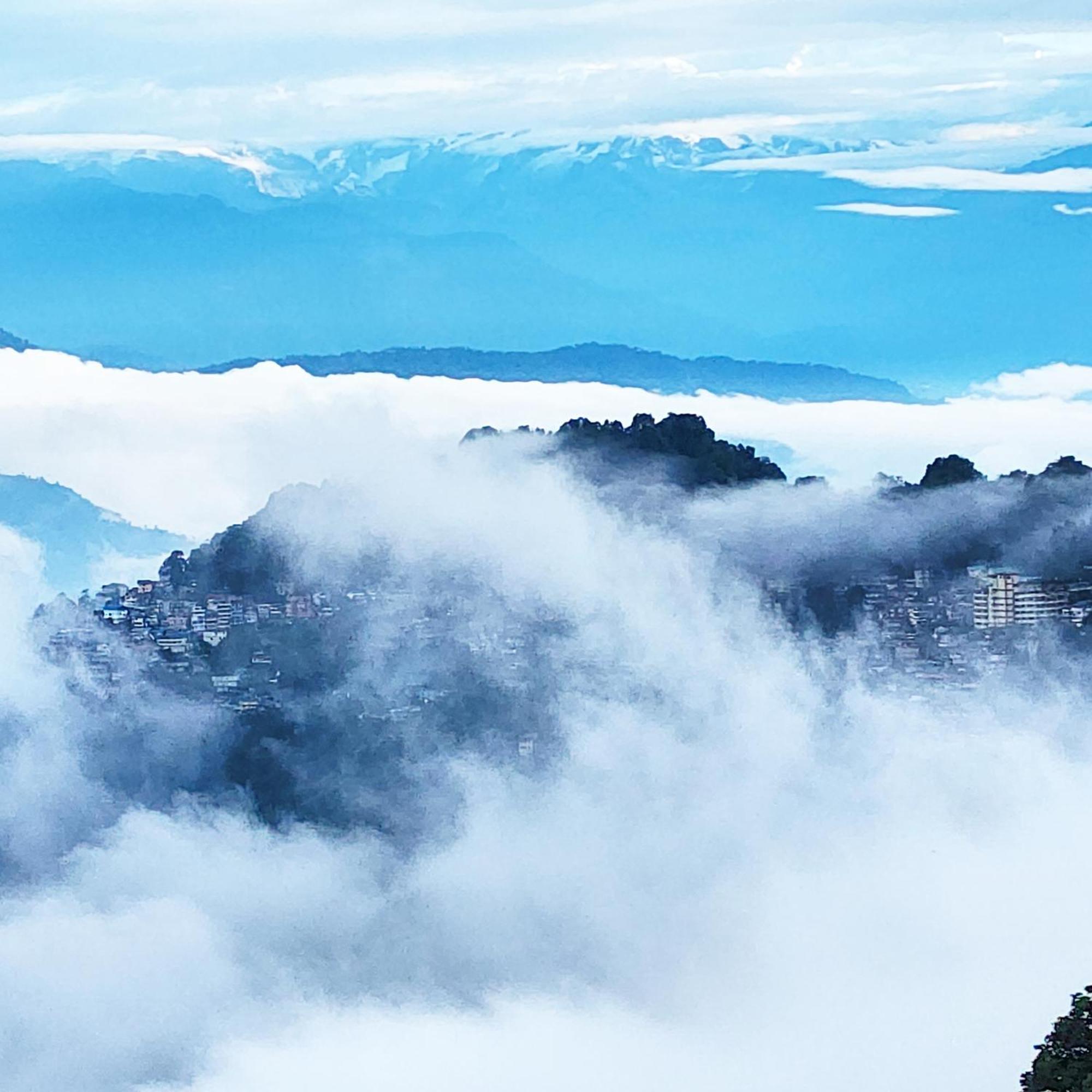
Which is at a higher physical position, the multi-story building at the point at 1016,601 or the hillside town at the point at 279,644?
the multi-story building at the point at 1016,601

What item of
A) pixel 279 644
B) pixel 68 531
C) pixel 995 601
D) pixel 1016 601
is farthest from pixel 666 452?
pixel 68 531

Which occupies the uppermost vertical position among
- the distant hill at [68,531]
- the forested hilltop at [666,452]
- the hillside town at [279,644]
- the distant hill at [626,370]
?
the distant hill at [626,370]

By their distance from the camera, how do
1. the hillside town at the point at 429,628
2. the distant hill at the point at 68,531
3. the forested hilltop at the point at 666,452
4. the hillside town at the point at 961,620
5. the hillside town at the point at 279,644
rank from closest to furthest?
the hillside town at the point at 961,620, the hillside town at the point at 429,628, the hillside town at the point at 279,644, the forested hilltop at the point at 666,452, the distant hill at the point at 68,531

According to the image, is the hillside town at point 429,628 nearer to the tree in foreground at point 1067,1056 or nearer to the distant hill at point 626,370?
the distant hill at point 626,370

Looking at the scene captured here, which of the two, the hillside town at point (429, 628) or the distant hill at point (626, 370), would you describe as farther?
the distant hill at point (626, 370)

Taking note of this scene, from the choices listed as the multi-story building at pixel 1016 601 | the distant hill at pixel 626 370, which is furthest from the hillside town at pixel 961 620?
the distant hill at pixel 626 370

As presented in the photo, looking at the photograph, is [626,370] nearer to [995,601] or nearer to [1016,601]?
[1016,601]

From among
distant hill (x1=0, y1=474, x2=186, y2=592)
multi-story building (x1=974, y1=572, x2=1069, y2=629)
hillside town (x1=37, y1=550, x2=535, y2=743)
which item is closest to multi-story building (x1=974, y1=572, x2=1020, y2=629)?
multi-story building (x1=974, y1=572, x2=1069, y2=629)

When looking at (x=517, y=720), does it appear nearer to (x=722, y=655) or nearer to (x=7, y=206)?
(x=722, y=655)
